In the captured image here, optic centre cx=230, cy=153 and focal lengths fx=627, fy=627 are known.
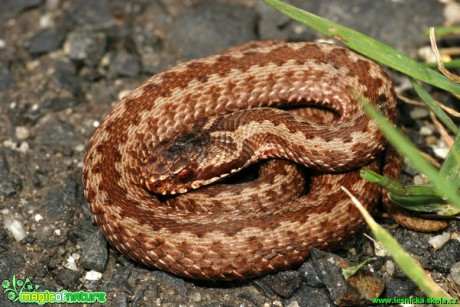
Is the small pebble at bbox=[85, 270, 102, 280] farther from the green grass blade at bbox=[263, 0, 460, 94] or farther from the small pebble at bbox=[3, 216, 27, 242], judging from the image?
the green grass blade at bbox=[263, 0, 460, 94]

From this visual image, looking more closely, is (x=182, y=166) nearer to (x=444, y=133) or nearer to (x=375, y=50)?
(x=375, y=50)

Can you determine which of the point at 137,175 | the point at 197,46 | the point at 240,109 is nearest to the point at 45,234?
the point at 137,175

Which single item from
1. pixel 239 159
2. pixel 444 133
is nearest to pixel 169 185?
pixel 239 159

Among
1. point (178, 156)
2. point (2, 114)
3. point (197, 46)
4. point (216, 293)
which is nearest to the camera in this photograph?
point (216, 293)

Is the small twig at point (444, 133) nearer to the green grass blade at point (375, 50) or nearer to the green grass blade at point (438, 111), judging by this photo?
the green grass blade at point (438, 111)

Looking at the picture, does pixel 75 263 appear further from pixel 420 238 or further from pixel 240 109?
pixel 420 238

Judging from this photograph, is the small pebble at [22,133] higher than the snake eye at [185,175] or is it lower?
lower

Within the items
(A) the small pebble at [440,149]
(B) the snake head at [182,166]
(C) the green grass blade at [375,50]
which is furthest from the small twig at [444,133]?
(B) the snake head at [182,166]
